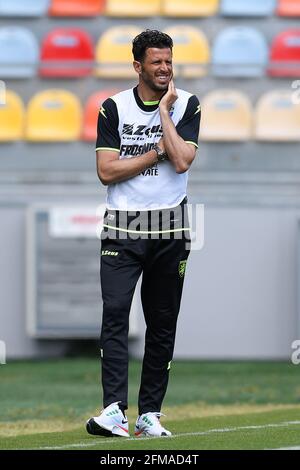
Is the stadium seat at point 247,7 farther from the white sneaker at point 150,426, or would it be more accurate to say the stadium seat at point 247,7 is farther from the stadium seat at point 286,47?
the white sneaker at point 150,426

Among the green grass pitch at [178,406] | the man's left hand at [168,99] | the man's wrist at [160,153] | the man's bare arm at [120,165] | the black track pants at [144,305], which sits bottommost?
the green grass pitch at [178,406]

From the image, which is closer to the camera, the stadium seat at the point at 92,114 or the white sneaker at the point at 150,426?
the white sneaker at the point at 150,426

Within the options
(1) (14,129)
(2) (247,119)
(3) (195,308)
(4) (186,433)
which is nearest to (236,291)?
(3) (195,308)

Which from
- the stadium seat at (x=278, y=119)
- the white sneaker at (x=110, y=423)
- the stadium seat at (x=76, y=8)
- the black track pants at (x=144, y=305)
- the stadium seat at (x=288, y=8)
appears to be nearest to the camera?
the white sneaker at (x=110, y=423)

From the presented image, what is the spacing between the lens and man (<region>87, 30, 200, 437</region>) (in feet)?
18.5

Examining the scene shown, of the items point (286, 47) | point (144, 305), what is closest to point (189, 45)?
point (286, 47)

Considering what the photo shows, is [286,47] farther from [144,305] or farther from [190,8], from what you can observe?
[144,305]

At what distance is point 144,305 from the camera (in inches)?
231

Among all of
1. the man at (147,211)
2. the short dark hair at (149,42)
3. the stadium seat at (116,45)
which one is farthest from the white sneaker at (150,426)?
the stadium seat at (116,45)

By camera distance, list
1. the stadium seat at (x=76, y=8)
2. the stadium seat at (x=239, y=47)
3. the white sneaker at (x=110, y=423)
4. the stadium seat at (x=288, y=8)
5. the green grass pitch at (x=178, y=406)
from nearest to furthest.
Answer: the green grass pitch at (x=178, y=406), the white sneaker at (x=110, y=423), the stadium seat at (x=239, y=47), the stadium seat at (x=288, y=8), the stadium seat at (x=76, y=8)

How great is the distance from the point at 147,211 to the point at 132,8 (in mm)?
7382

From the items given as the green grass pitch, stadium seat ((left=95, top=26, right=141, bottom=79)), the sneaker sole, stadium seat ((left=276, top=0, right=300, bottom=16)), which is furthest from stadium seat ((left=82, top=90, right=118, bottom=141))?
the sneaker sole

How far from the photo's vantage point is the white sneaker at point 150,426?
566 centimetres

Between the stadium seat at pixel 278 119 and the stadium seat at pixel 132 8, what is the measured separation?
1.85 meters
